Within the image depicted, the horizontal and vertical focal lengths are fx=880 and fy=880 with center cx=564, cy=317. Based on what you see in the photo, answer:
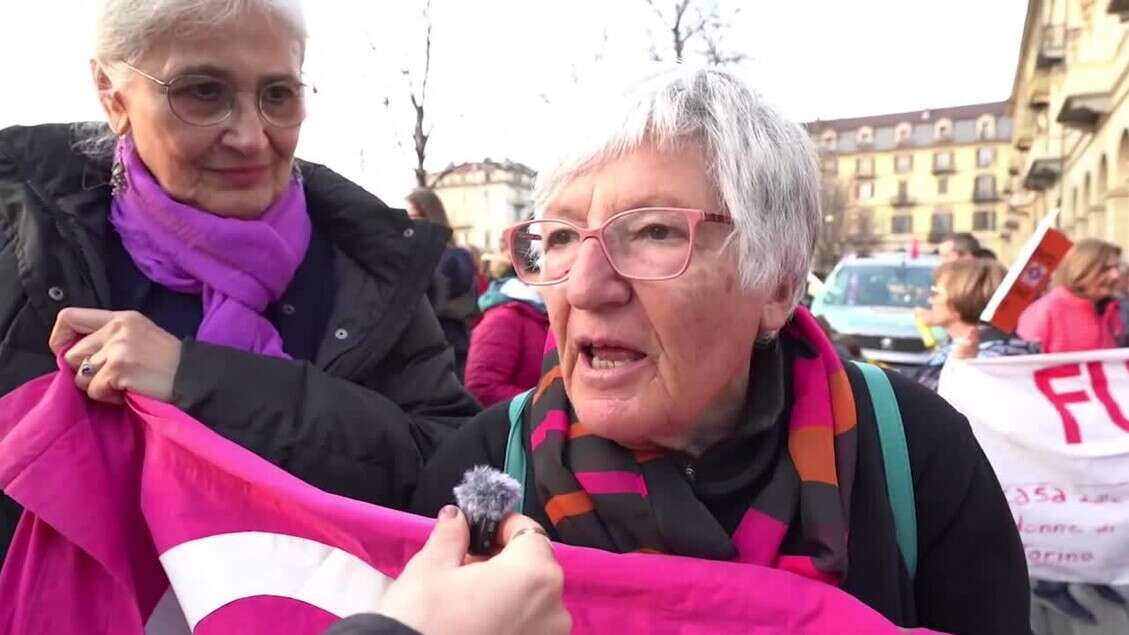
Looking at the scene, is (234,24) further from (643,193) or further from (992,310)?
(992,310)

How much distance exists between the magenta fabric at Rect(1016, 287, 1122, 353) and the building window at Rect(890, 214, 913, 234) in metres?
95.7

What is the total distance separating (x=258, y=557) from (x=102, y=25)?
1073 mm

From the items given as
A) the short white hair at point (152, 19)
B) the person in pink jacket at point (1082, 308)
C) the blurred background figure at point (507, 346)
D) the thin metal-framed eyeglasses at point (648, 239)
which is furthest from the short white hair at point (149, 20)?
the person in pink jacket at point (1082, 308)

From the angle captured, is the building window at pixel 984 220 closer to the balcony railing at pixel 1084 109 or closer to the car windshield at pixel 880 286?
the balcony railing at pixel 1084 109

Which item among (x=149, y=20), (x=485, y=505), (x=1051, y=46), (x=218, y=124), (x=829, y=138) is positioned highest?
(x=829, y=138)

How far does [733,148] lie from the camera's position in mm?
1551

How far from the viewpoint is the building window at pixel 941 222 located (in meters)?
93.4

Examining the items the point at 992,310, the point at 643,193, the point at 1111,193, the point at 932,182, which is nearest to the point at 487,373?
the point at 992,310

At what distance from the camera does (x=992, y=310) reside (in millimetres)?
3930

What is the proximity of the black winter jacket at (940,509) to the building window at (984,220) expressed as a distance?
10048 centimetres

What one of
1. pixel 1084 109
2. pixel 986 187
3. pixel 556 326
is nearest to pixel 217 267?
pixel 556 326

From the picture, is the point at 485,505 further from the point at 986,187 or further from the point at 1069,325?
the point at 986,187

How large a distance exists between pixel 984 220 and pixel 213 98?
102 metres

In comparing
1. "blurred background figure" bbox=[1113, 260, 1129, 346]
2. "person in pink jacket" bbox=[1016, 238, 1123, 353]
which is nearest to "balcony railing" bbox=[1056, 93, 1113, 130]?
"blurred background figure" bbox=[1113, 260, 1129, 346]
